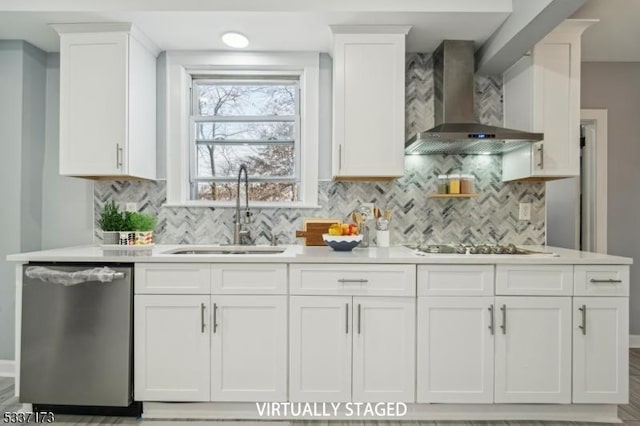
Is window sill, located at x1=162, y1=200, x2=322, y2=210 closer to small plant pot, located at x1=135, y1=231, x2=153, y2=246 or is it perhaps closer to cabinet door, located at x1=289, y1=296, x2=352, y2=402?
small plant pot, located at x1=135, y1=231, x2=153, y2=246

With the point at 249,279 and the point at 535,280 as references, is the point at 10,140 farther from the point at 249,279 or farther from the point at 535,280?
the point at 535,280

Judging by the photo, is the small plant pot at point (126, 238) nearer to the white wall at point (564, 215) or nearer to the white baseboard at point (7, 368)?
the white baseboard at point (7, 368)

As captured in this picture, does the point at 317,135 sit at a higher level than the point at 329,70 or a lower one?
lower

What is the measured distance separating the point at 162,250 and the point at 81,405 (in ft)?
3.06

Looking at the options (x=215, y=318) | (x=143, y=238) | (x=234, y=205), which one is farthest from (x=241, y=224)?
(x=215, y=318)

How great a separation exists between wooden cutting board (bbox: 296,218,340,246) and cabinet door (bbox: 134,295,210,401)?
0.82 metres

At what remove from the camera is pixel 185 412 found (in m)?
2.04

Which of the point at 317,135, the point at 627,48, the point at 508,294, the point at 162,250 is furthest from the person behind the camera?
the point at 627,48

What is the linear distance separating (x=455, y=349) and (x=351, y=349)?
0.56 m

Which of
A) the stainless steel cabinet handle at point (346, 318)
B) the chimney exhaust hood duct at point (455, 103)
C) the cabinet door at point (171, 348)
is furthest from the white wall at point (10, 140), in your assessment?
the chimney exhaust hood duct at point (455, 103)

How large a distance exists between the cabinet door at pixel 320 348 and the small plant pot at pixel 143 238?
1.18 meters

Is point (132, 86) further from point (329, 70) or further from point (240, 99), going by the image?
point (329, 70)

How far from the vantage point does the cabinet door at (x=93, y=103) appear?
7.68 feet

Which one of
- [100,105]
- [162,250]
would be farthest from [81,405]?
[100,105]
